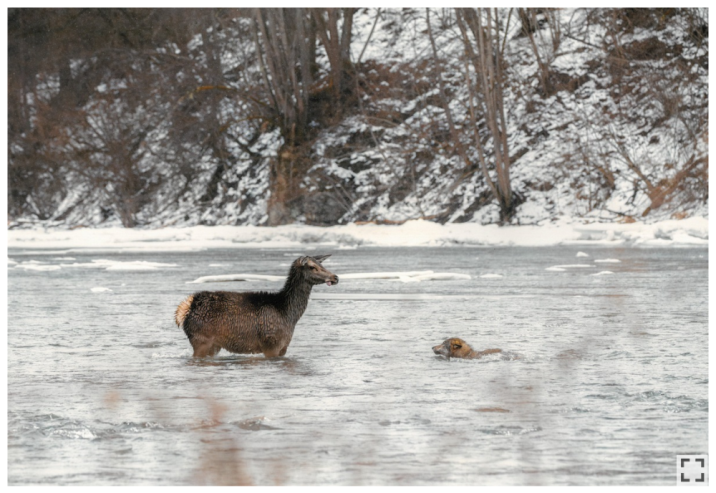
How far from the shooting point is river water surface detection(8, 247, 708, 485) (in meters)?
4.33

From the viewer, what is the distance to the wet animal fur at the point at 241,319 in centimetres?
666

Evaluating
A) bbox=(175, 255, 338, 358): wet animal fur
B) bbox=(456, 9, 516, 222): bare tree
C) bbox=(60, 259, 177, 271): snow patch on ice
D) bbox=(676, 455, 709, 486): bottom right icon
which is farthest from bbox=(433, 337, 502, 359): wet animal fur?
bbox=(456, 9, 516, 222): bare tree

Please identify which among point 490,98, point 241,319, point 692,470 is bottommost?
point 692,470

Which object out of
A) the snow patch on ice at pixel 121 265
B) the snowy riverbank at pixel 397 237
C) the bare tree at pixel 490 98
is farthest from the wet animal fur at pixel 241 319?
the bare tree at pixel 490 98

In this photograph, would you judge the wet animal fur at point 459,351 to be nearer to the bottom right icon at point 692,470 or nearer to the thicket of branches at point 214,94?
the bottom right icon at point 692,470

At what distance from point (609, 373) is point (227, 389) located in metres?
2.35

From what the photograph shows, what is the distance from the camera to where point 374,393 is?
5.80m

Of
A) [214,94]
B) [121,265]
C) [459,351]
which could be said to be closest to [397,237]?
[121,265]

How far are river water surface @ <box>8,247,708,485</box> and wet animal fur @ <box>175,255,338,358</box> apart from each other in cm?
13

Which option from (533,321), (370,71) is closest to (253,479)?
(533,321)

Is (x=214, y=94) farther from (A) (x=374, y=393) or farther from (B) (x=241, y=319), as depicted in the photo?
(A) (x=374, y=393)

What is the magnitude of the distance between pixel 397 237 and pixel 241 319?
47.0ft

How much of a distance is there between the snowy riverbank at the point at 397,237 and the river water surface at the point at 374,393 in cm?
912

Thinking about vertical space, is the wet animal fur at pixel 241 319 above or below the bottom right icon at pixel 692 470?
above
